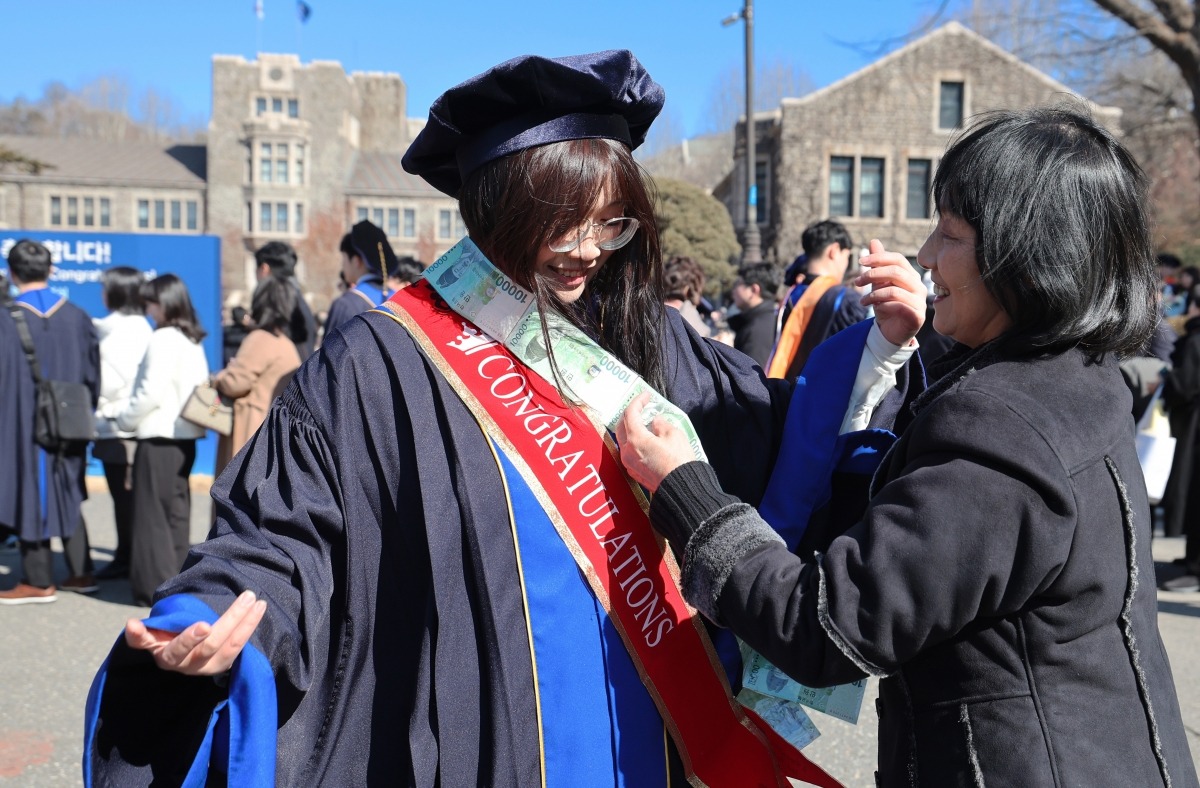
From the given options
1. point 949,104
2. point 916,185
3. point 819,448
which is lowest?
point 819,448

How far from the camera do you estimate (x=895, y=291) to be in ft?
5.49

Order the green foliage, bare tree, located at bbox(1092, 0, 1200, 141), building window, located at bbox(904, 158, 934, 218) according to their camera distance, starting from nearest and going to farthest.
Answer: bare tree, located at bbox(1092, 0, 1200, 141)
the green foliage
building window, located at bbox(904, 158, 934, 218)

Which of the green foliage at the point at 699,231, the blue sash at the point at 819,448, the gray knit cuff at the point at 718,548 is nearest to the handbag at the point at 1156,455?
the blue sash at the point at 819,448

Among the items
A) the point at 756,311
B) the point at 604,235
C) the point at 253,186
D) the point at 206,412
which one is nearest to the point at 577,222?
the point at 604,235

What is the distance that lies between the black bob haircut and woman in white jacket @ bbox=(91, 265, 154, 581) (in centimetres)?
550

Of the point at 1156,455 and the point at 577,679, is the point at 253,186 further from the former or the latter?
the point at 577,679

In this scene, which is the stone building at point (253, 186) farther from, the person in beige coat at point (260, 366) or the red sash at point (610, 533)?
the red sash at point (610, 533)

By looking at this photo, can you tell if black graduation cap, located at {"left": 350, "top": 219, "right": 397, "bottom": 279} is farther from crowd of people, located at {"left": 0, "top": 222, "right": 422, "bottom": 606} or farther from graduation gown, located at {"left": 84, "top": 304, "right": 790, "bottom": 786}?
graduation gown, located at {"left": 84, "top": 304, "right": 790, "bottom": 786}

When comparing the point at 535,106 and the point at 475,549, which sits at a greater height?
the point at 535,106

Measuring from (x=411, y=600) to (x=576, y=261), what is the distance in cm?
60

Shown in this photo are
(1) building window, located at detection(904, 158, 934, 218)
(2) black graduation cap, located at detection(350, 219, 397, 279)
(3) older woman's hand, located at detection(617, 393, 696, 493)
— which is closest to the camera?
(3) older woman's hand, located at detection(617, 393, 696, 493)

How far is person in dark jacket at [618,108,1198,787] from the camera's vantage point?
123 centimetres

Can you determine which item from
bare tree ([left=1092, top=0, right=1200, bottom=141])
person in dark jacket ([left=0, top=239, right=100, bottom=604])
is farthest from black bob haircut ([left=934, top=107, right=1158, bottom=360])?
bare tree ([left=1092, top=0, right=1200, bottom=141])

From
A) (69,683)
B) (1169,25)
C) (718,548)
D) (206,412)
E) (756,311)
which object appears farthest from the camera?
(1169,25)
